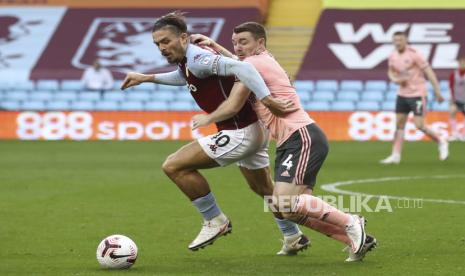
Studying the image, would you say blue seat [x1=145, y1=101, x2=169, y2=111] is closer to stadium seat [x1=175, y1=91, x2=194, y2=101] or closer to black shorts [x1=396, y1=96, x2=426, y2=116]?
stadium seat [x1=175, y1=91, x2=194, y2=101]

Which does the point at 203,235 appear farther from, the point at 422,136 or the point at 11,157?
the point at 422,136

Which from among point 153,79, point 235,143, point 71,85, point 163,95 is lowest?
point 163,95

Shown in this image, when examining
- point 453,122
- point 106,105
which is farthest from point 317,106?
point 106,105

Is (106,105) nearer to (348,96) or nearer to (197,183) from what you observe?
(348,96)

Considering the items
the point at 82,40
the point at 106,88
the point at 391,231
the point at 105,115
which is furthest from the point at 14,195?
the point at 82,40

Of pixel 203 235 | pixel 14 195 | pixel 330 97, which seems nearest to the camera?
pixel 203 235

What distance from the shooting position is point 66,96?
33.5 m

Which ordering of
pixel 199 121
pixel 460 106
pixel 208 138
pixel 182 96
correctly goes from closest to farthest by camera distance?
pixel 199 121
pixel 208 138
pixel 460 106
pixel 182 96

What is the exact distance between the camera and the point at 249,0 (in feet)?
121

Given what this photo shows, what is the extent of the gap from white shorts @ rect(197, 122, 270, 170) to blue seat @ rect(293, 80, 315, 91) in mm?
23709

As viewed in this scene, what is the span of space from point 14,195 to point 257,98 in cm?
708

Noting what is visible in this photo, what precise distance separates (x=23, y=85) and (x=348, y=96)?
34.0 ft

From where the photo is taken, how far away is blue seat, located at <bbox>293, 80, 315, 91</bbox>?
108 feet

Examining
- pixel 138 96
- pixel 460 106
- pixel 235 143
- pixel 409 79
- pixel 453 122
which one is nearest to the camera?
pixel 235 143
